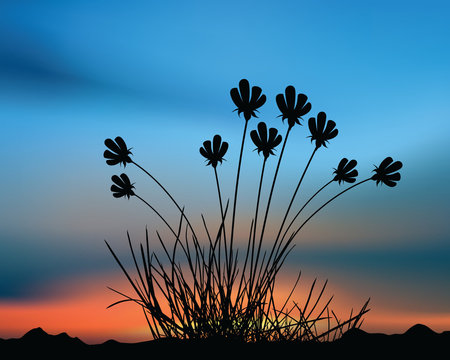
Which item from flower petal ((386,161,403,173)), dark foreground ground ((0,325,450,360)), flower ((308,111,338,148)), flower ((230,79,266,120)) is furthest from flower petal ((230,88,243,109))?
dark foreground ground ((0,325,450,360))

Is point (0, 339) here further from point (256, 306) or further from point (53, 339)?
point (256, 306)

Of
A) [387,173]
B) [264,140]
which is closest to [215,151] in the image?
[264,140]

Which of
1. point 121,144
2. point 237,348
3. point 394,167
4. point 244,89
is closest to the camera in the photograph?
point 237,348

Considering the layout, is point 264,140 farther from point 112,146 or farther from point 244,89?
point 112,146

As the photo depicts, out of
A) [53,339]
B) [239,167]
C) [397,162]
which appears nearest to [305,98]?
[239,167]

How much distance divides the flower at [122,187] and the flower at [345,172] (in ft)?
4.82

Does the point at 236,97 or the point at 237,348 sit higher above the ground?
the point at 236,97

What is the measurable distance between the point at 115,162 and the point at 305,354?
6.01ft

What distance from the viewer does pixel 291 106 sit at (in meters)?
3.29

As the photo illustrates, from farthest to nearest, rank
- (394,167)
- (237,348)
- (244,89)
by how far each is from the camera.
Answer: (394,167)
(244,89)
(237,348)

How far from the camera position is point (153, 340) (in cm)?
343

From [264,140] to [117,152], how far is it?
40.9 inches

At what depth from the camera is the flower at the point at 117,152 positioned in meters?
3.66

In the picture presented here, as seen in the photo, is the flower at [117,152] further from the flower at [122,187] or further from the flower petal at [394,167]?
the flower petal at [394,167]
